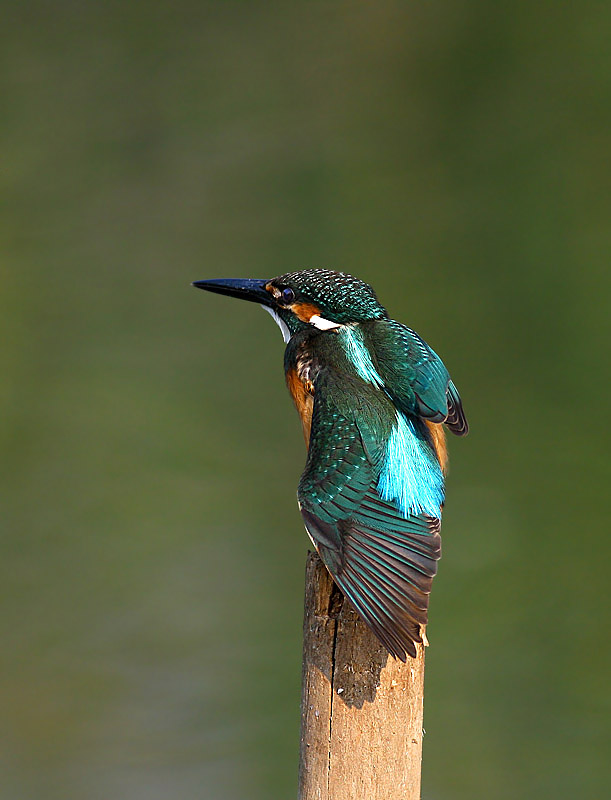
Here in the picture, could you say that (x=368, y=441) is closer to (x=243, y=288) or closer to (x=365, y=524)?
(x=365, y=524)

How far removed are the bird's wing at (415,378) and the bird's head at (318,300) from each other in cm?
9

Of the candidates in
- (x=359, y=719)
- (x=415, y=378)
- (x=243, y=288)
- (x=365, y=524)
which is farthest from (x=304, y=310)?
(x=359, y=719)

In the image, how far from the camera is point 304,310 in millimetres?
2168

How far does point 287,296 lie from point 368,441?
0.44 metres

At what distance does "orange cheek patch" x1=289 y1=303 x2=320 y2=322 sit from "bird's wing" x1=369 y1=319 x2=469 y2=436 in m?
0.15

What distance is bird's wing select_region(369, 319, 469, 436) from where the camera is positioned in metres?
1.96

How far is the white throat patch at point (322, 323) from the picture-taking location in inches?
83.4

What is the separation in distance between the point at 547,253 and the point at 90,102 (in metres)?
2.06

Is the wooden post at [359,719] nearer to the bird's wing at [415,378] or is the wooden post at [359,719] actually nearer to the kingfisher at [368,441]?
the kingfisher at [368,441]

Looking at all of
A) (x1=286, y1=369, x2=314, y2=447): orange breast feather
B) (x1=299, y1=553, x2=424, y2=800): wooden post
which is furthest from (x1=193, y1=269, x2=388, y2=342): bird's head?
(x1=299, y1=553, x2=424, y2=800): wooden post

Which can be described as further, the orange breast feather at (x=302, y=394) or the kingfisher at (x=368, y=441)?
the orange breast feather at (x=302, y=394)

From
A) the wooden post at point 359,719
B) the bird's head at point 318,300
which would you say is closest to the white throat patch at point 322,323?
the bird's head at point 318,300

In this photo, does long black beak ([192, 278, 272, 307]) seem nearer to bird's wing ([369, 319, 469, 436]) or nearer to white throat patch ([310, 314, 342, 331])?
white throat patch ([310, 314, 342, 331])

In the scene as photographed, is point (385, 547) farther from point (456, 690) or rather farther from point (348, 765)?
point (456, 690)
